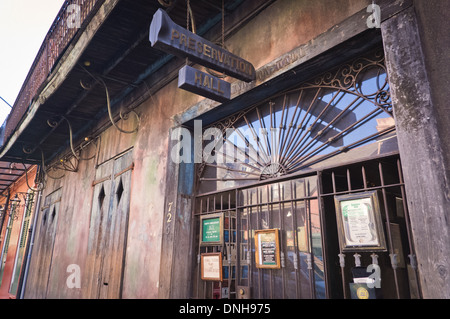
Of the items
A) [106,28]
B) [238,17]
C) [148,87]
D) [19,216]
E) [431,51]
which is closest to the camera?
[431,51]

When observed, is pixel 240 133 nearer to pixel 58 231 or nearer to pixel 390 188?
pixel 390 188

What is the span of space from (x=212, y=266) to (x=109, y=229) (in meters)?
3.06

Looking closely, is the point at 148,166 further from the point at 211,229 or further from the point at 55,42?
the point at 55,42

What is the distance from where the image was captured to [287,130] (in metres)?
3.77

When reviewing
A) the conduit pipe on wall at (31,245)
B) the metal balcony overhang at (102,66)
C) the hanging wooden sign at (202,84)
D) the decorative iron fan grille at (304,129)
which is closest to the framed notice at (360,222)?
the decorative iron fan grille at (304,129)

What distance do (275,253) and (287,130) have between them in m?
1.33

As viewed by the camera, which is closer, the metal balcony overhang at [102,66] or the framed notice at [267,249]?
the framed notice at [267,249]

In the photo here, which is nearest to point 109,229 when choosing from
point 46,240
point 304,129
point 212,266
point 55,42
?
point 212,266

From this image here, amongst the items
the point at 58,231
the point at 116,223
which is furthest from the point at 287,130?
the point at 58,231

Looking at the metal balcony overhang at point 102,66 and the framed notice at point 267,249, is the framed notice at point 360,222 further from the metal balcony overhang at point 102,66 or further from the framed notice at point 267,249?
the metal balcony overhang at point 102,66

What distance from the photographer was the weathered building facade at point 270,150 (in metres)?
2.44

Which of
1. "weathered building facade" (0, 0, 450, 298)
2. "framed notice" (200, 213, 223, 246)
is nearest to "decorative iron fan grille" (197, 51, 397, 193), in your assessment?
"weathered building facade" (0, 0, 450, 298)

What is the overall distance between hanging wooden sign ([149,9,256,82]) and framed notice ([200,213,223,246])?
1.82m

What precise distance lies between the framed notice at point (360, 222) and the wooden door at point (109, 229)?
3.99m
